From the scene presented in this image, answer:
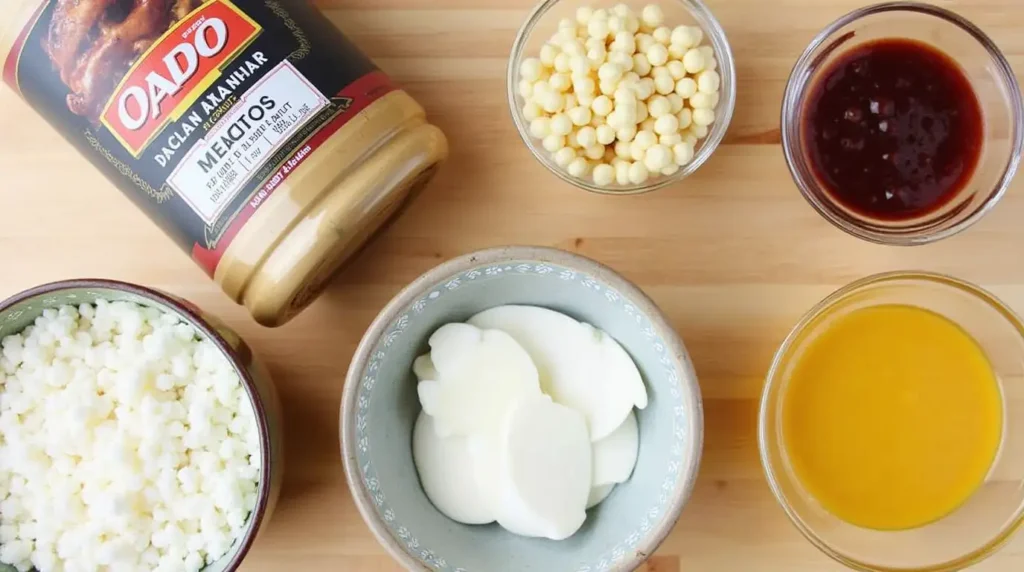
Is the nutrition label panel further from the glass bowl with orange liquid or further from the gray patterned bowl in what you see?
the glass bowl with orange liquid

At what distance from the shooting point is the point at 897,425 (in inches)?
39.1

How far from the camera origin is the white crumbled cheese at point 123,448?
0.90 metres

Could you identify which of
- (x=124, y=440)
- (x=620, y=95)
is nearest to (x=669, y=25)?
(x=620, y=95)

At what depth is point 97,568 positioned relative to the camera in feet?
3.00

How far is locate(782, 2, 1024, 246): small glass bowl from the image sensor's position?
1.00 meters

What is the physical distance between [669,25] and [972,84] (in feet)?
1.14

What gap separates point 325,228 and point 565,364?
0.29 meters

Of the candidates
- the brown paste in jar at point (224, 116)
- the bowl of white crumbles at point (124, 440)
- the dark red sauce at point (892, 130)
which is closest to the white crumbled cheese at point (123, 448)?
the bowl of white crumbles at point (124, 440)

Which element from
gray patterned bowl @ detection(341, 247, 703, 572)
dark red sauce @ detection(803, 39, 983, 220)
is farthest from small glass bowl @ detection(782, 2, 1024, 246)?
gray patterned bowl @ detection(341, 247, 703, 572)

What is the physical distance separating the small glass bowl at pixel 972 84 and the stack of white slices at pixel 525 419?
0.30 metres

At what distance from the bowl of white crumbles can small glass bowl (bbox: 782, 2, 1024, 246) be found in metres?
0.64

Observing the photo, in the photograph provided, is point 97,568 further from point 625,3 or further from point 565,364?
point 625,3

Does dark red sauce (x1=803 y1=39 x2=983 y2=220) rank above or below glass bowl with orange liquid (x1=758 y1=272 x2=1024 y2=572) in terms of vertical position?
above

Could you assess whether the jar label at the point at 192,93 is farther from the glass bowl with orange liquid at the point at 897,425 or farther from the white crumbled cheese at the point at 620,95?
the glass bowl with orange liquid at the point at 897,425
